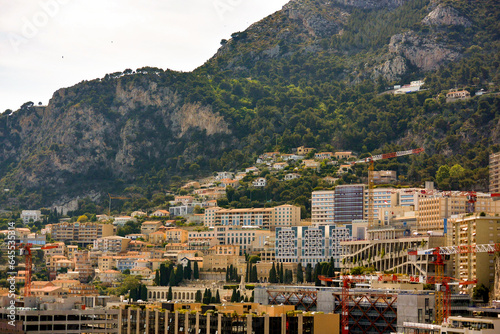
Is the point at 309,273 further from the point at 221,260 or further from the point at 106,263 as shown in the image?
the point at 106,263

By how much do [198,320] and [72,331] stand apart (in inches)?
479

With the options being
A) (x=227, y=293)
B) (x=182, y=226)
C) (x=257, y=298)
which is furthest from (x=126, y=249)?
(x=257, y=298)

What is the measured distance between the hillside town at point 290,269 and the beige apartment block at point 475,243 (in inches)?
6.4

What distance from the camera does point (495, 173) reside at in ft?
574

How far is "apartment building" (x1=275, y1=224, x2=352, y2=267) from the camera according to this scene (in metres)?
158

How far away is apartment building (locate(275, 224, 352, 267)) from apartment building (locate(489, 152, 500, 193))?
95.9 ft

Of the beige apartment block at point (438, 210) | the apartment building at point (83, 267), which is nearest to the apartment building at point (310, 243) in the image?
the beige apartment block at point (438, 210)

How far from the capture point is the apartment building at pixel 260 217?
7092 inches

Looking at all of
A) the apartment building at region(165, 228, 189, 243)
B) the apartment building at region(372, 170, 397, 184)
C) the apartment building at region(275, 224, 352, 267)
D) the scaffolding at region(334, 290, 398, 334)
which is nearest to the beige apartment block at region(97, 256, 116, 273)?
the apartment building at region(165, 228, 189, 243)

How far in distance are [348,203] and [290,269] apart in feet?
76.9

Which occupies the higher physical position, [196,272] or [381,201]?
[381,201]

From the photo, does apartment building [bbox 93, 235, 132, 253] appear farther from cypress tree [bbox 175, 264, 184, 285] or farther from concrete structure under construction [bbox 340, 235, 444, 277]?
concrete structure under construction [bbox 340, 235, 444, 277]

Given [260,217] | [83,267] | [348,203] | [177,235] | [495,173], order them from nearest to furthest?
1. [348,203]
2. [495,173]
3. [83,267]
4. [260,217]
5. [177,235]

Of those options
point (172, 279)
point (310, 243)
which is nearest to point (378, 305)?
point (172, 279)
